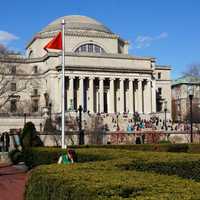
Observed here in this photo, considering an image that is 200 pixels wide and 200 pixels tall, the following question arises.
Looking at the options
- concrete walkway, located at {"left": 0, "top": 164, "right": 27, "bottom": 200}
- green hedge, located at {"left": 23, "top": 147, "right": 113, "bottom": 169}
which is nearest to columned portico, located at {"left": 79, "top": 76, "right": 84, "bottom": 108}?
green hedge, located at {"left": 23, "top": 147, "right": 113, "bottom": 169}

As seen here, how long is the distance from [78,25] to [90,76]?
1875 cm

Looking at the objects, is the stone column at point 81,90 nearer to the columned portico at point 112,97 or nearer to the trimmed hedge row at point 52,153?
the columned portico at point 112,97

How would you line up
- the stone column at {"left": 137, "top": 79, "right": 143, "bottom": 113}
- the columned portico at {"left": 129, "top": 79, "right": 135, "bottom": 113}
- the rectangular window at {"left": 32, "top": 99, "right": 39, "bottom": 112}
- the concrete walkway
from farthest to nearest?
the rectangular window at {"left": 32, "top": 99, "right": 39, "bottom": 112}, the stone column at {"left": 137, "top": 79, "right": 143, "bottom": 113}, the columned portico at {"left": 129, "top": 79, "right": 135, "bottom": 113}, the concrete walkway

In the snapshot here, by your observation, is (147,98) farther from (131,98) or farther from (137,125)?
(137,125)

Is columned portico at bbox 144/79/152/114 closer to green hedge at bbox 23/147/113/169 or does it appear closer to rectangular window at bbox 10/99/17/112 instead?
rectangular window at bbox 10/99/17/112

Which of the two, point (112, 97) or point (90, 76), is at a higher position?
point (90, 76)

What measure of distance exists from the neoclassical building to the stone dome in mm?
231

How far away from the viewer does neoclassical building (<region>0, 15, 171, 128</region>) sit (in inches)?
3538

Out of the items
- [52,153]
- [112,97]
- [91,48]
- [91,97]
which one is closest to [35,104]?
[91,97]

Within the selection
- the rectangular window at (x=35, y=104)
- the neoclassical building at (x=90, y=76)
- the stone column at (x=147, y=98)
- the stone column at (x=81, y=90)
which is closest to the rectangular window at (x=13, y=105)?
the neoclassical building at (x=90, y=76)

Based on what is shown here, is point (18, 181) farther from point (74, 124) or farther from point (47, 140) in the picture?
point (74, 124)

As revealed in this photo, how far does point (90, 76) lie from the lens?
295 ft

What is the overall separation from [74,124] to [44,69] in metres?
36.1

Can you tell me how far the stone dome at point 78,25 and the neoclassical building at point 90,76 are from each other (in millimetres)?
231
